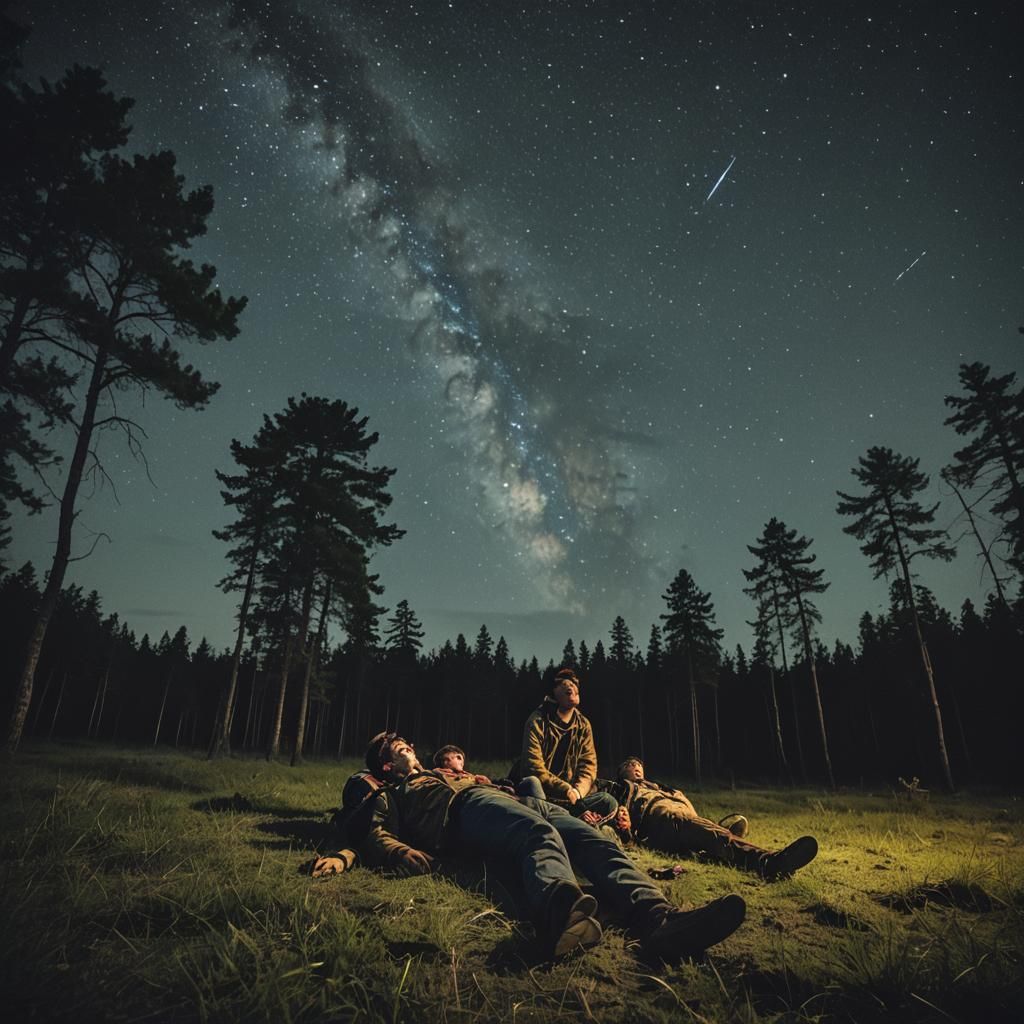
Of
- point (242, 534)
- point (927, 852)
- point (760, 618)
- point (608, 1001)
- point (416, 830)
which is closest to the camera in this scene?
point (608, 1001)

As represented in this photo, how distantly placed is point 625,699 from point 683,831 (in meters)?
53.1

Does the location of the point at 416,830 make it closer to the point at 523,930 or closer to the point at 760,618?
the point at 523,930

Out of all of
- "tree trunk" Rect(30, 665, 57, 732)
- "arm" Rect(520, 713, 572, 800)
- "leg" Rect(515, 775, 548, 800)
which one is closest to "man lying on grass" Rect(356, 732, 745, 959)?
"leg" Rect(515, 775, 548, 800)

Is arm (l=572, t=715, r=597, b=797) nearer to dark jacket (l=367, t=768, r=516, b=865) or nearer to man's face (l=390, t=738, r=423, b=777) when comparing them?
dark jacket (l=367, t=768, r=516, b=865)

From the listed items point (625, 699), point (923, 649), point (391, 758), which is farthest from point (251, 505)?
point (625, 699)

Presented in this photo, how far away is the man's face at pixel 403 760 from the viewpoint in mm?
4957

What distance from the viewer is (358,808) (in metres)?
4.54

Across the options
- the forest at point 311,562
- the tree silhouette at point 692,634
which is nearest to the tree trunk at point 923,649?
the forest at point 311,562

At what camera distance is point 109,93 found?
11258mm

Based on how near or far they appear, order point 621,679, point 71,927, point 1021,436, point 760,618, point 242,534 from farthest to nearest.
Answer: point 621,679 → point 760,618 → point 242,534 → point 1021,436 → point 71,927

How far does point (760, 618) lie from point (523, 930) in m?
30.6

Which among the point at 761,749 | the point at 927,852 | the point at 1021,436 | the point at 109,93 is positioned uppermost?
the point at 109,93

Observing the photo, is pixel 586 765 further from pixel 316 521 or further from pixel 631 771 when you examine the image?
pixel 316 521

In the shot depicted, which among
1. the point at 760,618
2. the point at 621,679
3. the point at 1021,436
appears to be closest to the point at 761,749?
the point at 621,679
